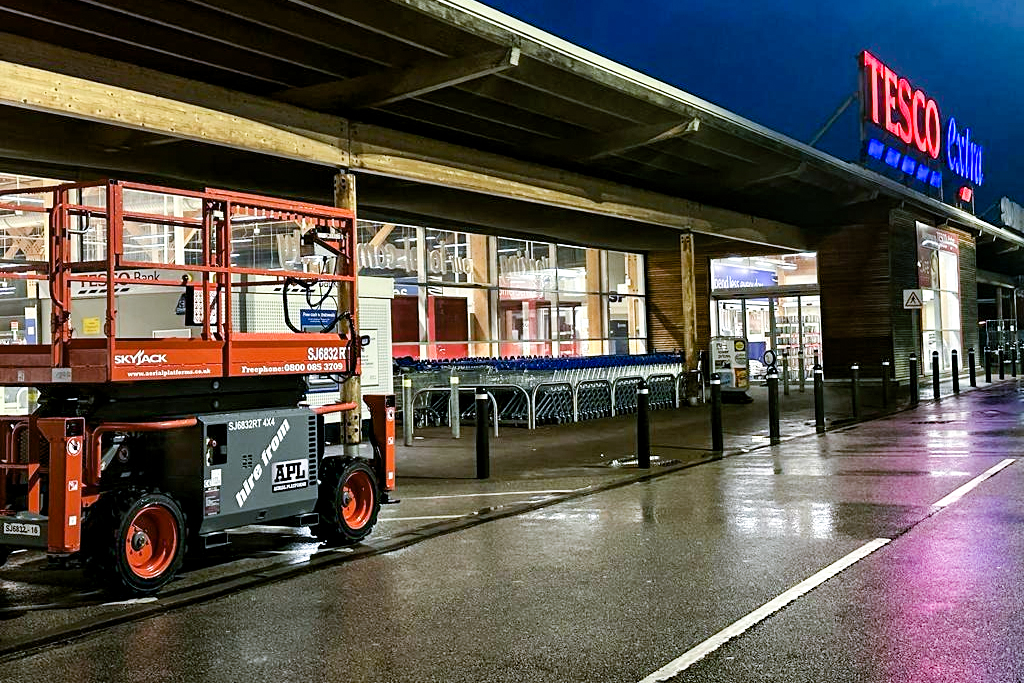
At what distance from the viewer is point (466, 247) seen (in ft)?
85.3

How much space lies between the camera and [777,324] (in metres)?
33.0

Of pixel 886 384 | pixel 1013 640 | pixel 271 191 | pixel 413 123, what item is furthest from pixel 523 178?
pixel 1013 640

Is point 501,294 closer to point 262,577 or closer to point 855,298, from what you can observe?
point 855,298

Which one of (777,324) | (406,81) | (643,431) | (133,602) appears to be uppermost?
(406,81)

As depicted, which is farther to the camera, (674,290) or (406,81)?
(674,290)

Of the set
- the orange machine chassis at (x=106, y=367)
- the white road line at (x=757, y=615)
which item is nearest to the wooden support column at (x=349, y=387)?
the orange machine chassis at (x=106, y=367)

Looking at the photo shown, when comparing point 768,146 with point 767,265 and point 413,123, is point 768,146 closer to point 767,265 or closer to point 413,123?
point 413,123

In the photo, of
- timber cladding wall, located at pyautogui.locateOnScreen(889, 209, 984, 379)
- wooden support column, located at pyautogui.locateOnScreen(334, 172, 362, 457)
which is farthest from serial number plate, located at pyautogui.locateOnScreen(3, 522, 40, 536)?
timber cladding wall, located at pyautogui.locateOnScreen(889, 209, 984, 379)

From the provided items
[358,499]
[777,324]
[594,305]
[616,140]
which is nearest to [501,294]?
[594,305]

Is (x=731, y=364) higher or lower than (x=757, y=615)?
higher

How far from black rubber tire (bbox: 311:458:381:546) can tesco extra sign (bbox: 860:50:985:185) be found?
23.1 metres

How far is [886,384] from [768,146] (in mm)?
6412

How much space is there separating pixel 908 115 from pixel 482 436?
23571 mm

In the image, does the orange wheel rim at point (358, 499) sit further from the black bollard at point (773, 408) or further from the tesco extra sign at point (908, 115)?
the tesco extra sign at point (908, 115)
